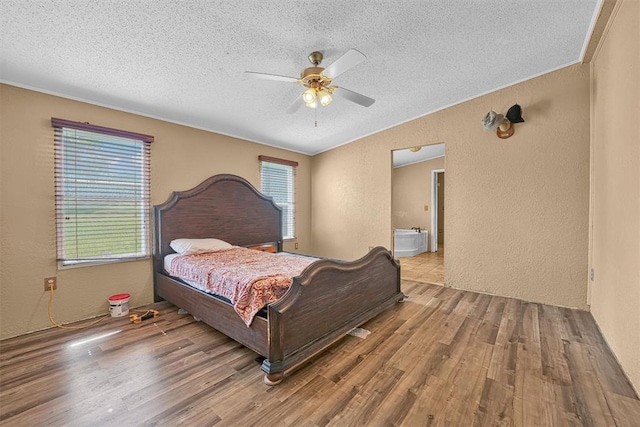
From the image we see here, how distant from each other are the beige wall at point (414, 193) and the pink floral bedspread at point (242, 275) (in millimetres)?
4647

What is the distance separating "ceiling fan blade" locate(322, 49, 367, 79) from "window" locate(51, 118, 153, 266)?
7.66 ft

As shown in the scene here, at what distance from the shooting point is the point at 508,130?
10.4 ft

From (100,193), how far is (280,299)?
2.39 metres

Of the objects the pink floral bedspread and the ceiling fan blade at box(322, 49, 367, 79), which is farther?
the pink floral bedspread

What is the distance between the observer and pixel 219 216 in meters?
3.63

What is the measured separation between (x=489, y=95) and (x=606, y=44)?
1.12 m

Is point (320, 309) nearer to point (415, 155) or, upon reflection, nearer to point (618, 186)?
point (618, 186)

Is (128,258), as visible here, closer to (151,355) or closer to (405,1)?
(151,355)

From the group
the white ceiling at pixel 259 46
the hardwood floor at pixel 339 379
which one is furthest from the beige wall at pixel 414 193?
the hardwood floor at pixel 339 379

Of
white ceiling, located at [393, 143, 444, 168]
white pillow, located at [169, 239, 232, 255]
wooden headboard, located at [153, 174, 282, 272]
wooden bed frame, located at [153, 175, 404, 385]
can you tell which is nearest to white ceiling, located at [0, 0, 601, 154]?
wooden headboard, located at [153, 174, 282, 272]

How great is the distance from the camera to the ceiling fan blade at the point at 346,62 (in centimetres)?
174

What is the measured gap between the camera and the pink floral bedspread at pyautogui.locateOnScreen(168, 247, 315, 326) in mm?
1902

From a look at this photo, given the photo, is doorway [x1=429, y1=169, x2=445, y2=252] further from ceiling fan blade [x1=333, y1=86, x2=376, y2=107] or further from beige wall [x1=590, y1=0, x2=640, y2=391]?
ceiling fan blade [x1=333, y1=86, x2=376, y2=107]

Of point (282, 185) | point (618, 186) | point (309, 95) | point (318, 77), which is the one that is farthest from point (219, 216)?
point (618, 186)
